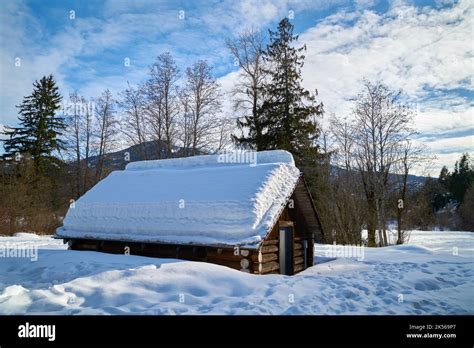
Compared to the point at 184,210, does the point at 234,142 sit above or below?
above

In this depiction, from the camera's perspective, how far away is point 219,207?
9625mm

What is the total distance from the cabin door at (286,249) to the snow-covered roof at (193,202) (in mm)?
2116

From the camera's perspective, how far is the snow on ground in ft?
16.9

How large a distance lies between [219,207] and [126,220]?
365 centimetres

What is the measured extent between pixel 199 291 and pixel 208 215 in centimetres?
362

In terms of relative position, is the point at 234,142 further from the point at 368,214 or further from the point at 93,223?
the point at 93,223

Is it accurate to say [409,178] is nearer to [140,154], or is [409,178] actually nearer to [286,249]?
[286,249]

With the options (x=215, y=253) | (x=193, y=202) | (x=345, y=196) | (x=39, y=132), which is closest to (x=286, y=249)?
(x=215, y=253)

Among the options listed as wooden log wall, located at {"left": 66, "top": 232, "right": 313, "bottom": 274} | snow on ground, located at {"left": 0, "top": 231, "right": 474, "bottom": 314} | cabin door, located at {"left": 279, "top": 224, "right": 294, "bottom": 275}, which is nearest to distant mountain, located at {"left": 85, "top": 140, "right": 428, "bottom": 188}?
wooden log wall, located at {"left": 66, "top": 232, "right": 313, "bottom": 274}

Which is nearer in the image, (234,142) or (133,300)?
(133,300)

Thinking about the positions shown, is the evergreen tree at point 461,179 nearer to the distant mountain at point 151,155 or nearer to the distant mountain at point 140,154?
the distant mountain at point 151,155

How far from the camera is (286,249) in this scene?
40.0 feet
